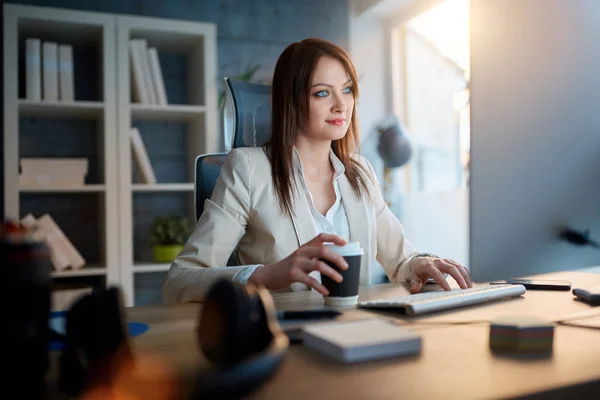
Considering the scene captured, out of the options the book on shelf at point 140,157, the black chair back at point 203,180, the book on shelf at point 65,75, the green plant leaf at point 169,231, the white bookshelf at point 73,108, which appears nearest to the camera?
the black chair back at point 203,180

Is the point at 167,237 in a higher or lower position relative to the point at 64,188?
lower

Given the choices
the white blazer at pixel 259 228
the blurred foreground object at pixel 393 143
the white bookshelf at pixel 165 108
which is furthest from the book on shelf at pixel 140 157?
the white blazer at pixel 259 228

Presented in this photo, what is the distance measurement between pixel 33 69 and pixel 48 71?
0.07 metres

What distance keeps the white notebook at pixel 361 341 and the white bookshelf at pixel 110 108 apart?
2.29 metres

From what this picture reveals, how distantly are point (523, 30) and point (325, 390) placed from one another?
53 cm

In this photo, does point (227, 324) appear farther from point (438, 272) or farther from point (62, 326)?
point (438, 272)

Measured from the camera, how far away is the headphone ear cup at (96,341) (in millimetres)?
430

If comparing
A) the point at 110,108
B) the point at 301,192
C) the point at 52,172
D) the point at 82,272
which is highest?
the point at 110,108

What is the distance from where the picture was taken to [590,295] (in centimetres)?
86

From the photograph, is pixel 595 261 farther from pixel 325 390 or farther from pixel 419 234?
pixel 419 234

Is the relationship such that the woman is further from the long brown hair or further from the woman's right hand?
the woman's right hand

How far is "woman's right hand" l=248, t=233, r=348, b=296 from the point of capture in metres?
0.84

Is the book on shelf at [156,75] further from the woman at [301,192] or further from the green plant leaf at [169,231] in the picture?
the woman at [301,192]

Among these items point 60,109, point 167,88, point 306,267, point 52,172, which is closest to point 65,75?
point 60,109
